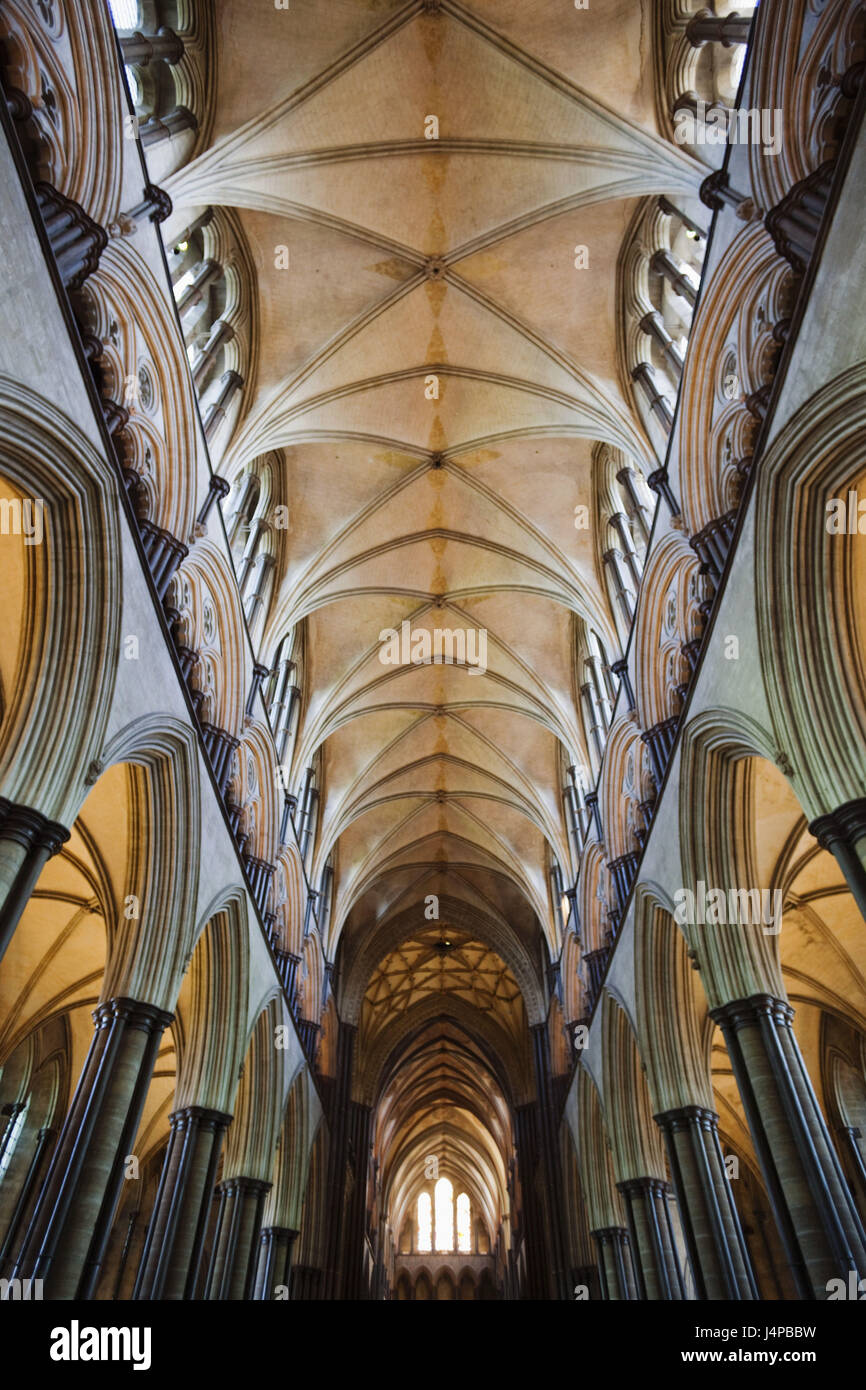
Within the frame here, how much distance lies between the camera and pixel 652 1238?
1304 cm

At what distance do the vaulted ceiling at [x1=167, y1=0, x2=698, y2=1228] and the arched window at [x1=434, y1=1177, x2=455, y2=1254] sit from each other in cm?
3191

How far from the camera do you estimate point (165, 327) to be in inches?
387

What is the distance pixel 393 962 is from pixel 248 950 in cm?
1639

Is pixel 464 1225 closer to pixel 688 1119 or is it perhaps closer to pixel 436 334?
pixel 688 1119

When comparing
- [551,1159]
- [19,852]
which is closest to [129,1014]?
[19,852]

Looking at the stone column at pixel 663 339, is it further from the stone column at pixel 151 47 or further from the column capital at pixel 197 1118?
the column capital at pixel 197 1118

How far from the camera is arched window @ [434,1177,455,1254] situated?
1721 inches

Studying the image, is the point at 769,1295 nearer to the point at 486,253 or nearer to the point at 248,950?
the point at 248,950

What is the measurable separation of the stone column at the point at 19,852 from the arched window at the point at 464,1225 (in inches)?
1774

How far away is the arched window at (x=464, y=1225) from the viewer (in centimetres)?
4369

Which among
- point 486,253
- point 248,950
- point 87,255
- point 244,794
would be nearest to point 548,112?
point 486,253

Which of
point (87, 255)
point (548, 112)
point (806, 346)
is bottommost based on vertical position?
point (806, 346)

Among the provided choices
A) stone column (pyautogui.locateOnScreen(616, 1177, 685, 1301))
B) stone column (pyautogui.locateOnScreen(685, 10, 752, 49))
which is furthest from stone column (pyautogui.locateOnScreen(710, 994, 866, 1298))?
stone column (pyautogui.locateOnScreen(685, 10, 752, 49))

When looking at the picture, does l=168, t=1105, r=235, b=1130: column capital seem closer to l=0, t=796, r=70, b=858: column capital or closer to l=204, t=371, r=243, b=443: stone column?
l=0, t=796, r=70, b=858: column capital
